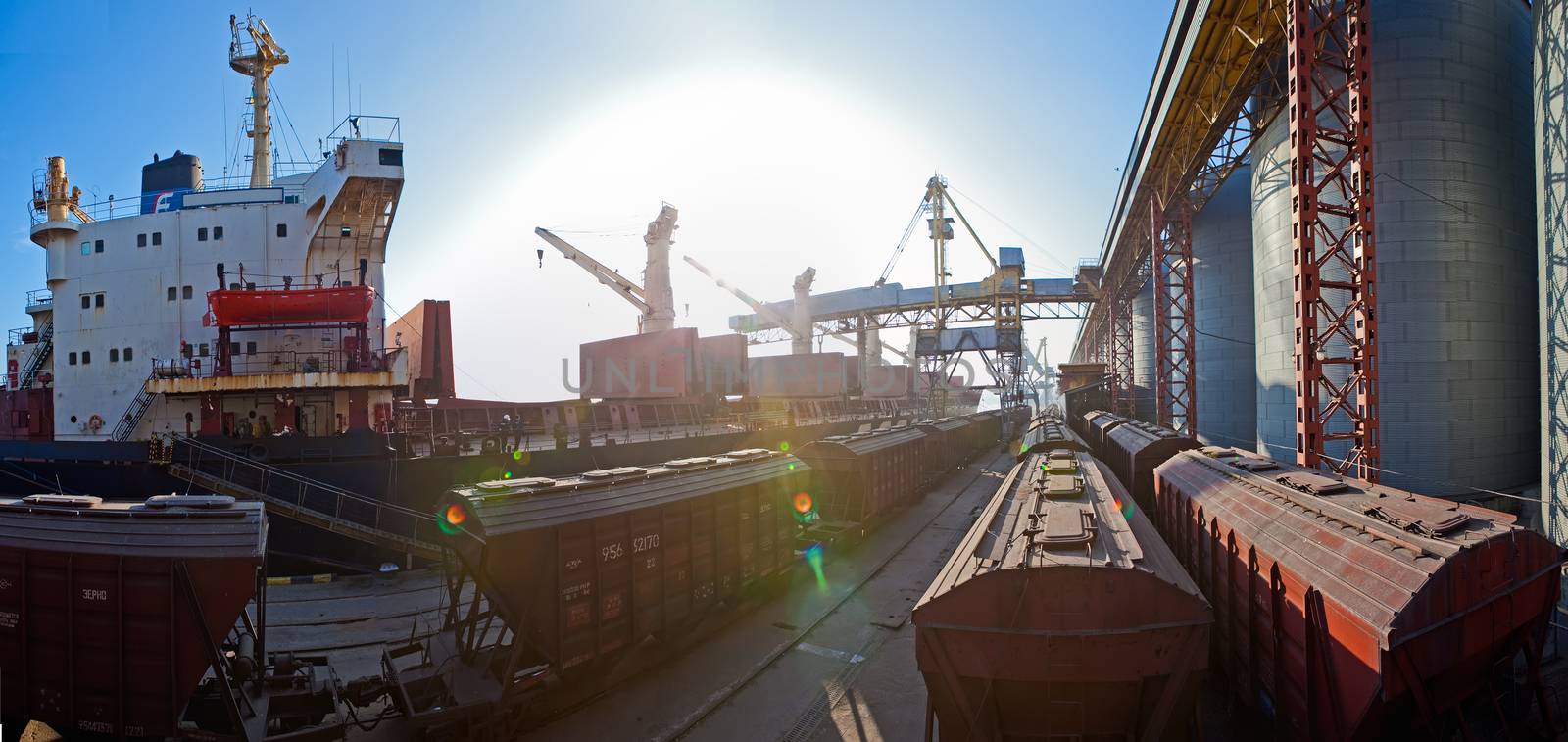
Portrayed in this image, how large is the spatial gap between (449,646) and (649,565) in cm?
306

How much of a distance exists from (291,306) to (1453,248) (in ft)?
114

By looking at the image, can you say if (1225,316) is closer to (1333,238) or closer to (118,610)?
(1333,238)

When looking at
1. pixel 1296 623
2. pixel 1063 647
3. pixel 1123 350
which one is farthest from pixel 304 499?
pixel 1123 350

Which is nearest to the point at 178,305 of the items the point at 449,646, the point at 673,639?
the point at 449,646

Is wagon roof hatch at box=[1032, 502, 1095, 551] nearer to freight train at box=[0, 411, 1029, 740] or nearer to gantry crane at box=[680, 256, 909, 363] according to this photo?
freight train at box=[0, 411, 1029, 740]

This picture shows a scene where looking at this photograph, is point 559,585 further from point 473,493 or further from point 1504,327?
point 1504,327

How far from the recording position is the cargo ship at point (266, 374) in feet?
60.4

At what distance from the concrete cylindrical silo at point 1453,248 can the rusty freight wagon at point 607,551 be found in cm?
1696

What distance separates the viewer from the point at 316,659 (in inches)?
345

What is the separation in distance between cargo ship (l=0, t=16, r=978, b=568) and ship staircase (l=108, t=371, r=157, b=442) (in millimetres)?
178

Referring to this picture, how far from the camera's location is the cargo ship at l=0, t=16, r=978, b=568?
60.4 ft

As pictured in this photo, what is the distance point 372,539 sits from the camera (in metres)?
17.1

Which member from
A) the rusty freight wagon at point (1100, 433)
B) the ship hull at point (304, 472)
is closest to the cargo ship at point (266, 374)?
the ship hull at point (304, 472)

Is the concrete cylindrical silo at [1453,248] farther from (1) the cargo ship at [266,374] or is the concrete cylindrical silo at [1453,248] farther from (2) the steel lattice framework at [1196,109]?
(1) the cargo ship at [266,374]
